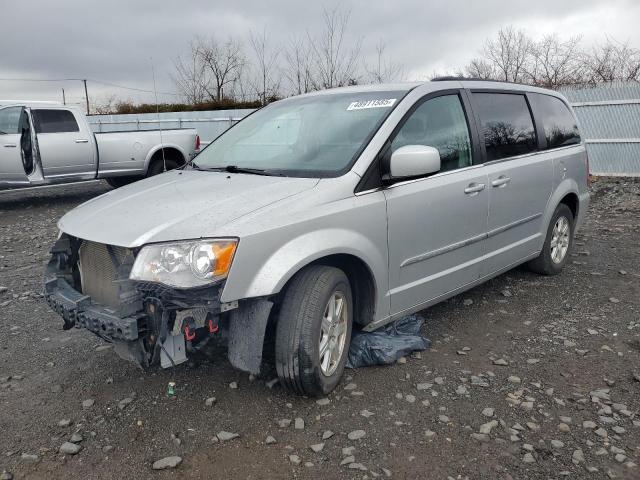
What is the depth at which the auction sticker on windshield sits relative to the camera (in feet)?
11.9

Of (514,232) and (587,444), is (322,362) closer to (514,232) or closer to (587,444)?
(587,444)

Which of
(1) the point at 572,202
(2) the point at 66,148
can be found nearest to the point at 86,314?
(1) the point at 572,202

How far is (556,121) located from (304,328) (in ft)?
11.6

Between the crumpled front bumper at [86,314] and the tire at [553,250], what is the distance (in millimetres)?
3761

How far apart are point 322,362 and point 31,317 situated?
107 inches

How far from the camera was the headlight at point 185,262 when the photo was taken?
2637 mm

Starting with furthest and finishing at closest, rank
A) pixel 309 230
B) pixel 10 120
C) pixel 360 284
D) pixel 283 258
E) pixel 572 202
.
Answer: pixel 10 120 → pixel 572 202 → pixel 360 284 → pixel 309 230 → pixel 283 258

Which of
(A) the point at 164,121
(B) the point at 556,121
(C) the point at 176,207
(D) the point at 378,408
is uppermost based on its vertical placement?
(A) the point at 164,121

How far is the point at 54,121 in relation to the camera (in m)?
10.3

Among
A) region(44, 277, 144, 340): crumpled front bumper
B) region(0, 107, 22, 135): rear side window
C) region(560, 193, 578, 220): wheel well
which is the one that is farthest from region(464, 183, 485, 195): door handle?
region(0, 107, 22, 135): rear side window

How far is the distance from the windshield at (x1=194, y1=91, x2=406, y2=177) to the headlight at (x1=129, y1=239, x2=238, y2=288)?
0.86 metres

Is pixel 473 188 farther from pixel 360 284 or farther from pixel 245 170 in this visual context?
pixel 245 170

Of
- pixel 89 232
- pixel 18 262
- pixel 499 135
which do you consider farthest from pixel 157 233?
pixel 18 262

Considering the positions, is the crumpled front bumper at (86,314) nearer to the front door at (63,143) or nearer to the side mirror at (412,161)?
the side mirror at (412,161)
